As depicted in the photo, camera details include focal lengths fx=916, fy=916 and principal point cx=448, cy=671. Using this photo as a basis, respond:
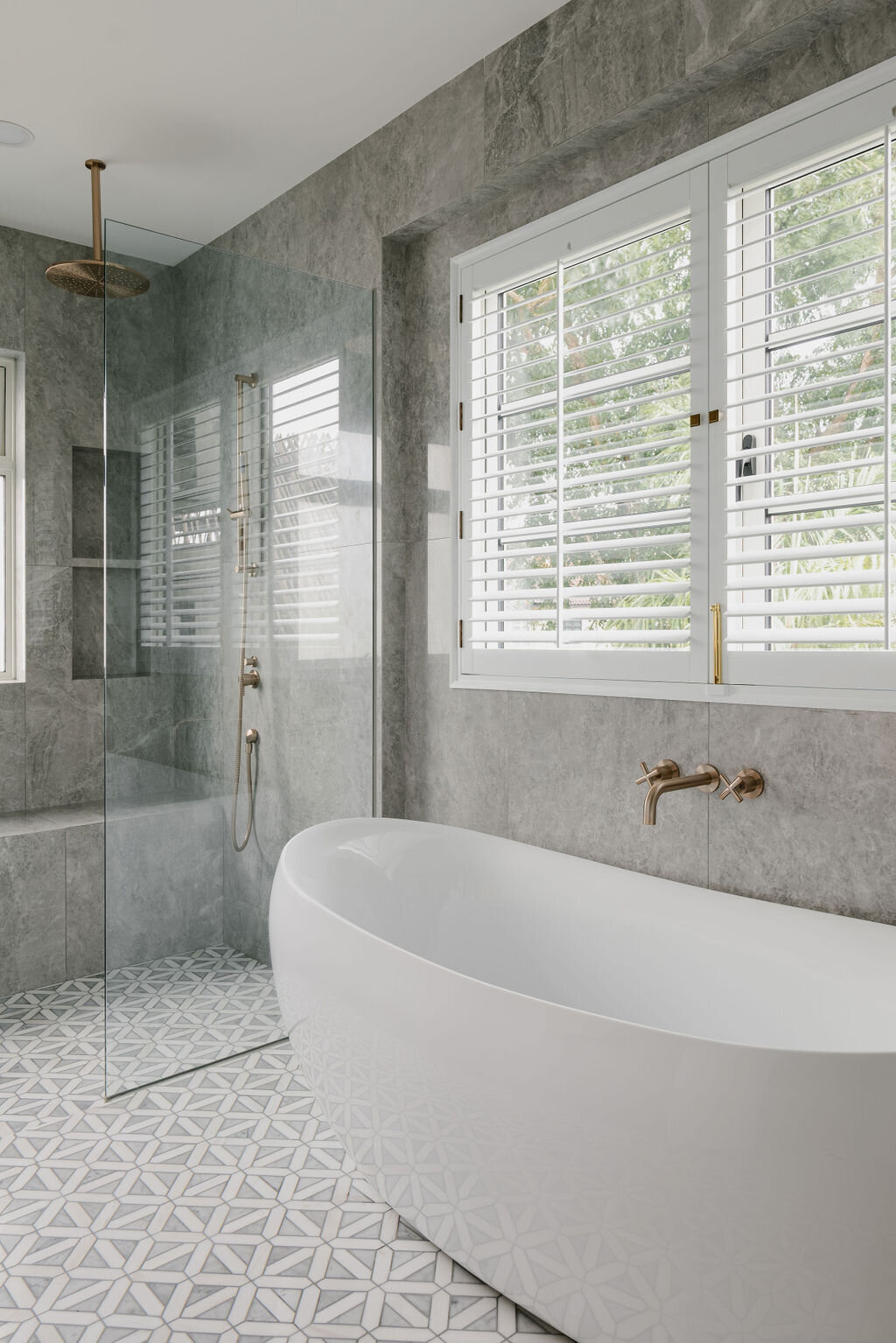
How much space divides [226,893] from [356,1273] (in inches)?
43.7

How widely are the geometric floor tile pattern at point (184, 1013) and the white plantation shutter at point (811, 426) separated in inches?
64.8

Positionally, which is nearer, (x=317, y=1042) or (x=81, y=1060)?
(x=317, y=1042)

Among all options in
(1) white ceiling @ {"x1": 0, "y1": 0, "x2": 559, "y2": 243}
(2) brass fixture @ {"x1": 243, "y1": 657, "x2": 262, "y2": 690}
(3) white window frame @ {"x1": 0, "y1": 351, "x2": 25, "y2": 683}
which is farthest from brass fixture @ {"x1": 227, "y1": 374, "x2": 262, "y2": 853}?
(3) white window frame @ {"x1": 0, "y1": 351, "x2": 25, "y2": 683}

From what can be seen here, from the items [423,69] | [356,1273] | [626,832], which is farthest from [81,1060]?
[423,69]

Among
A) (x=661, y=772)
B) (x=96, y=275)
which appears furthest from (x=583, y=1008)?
(x=96, y=275)

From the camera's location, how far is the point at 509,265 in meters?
2.62

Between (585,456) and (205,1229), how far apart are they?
1.99 m

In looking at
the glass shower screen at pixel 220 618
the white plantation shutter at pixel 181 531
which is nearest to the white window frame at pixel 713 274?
the glass shower screen at pixel 220 618

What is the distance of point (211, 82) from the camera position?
2607mm

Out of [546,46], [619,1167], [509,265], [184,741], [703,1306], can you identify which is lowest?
[703,1306]

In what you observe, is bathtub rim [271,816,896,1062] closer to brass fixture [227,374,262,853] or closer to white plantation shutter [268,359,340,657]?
brass fixture [227,374,262,853]

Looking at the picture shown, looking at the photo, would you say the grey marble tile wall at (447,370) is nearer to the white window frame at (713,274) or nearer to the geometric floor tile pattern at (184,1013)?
the white window frame at (713,274)

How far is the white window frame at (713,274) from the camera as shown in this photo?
1.84 meters

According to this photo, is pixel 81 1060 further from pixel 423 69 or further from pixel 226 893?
pixel 423 69
